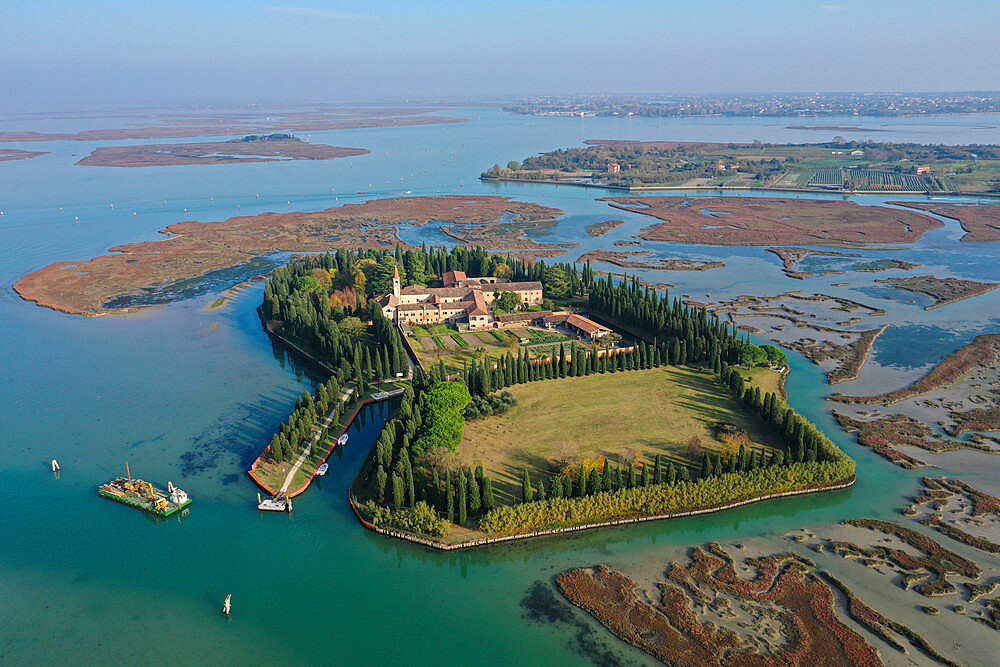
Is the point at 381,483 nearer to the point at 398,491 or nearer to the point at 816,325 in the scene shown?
the point at 398,491

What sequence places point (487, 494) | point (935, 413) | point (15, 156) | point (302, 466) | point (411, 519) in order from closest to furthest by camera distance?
1. point (411, 519)
2. point (487, 494)
3. point (302, 466)
4. point (935, 413)
5. point (15, 156)

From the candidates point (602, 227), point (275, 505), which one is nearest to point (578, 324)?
point (275, 505)

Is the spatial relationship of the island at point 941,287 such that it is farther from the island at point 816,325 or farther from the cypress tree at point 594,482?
the cypress tree at point 594,482

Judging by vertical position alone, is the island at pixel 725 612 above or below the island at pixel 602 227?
below

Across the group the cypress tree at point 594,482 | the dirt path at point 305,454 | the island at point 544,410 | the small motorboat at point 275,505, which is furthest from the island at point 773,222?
the small motorboat at point 275,505

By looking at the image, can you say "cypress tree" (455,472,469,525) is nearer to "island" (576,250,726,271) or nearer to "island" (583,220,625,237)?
"island" (576,250,726,271)

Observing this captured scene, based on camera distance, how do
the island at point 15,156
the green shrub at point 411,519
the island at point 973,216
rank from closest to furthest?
the green shrub at point 411,519 → the island at point 973,216 → the island at point 15,156
